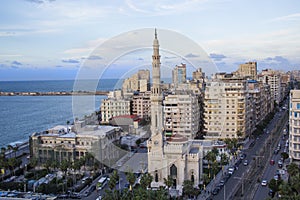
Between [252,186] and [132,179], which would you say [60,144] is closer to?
[132,179]

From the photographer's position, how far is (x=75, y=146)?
45.3ft

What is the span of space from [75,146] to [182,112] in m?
6.55

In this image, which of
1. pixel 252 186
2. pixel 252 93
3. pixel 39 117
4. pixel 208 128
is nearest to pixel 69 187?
pixel 252 186

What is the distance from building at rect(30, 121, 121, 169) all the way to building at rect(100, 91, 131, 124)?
8669 mm

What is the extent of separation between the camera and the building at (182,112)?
56.9 feet

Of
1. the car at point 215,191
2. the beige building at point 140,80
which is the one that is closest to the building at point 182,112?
the beige building at point 140,80

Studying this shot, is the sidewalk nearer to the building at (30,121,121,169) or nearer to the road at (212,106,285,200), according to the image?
the road at (212,106,285,200)

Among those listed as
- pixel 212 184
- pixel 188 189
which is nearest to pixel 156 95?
pixel 188 189

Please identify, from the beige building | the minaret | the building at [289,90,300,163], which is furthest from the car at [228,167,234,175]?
the beige building

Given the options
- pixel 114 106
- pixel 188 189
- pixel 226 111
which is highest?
pixel 114 106

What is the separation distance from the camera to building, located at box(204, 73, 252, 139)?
18328 mm

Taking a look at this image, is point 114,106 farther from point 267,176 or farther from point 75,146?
point 267,176

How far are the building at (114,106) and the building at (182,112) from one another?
584cm

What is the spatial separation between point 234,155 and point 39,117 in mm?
29968
